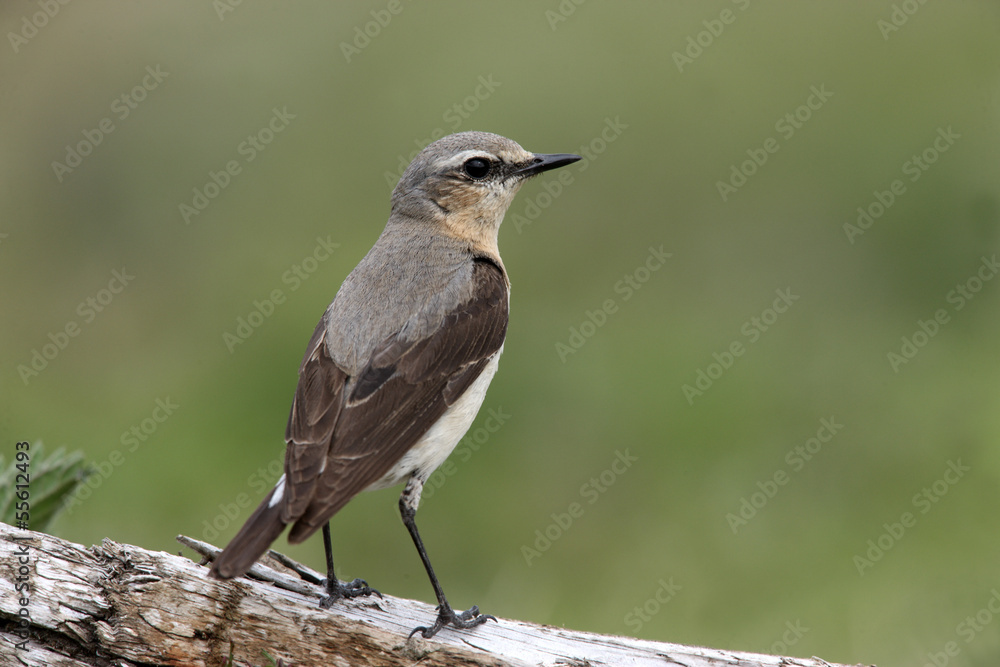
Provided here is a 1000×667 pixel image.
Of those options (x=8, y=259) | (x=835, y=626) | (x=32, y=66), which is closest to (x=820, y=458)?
(x=835, y=626)

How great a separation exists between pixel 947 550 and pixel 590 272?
212 inches
